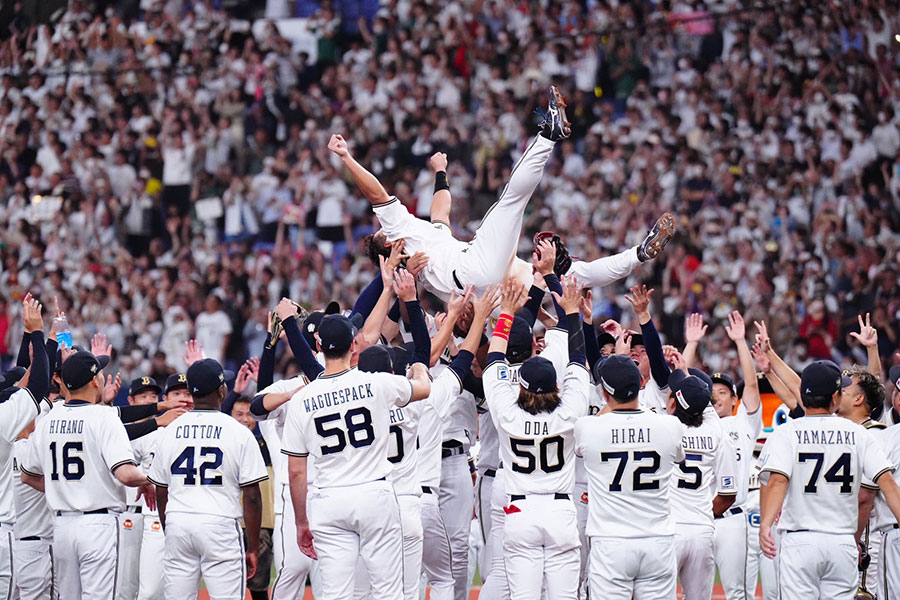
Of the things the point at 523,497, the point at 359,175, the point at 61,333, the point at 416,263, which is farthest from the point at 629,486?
the point at 61,333

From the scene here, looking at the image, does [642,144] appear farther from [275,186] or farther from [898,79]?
[275,186]

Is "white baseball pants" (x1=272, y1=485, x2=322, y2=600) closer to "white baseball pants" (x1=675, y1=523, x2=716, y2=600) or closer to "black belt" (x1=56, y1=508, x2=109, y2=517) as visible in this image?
"black belt" (x1=56, y1=508, x2=109, y2=517)

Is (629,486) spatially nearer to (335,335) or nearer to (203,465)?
(335,335)

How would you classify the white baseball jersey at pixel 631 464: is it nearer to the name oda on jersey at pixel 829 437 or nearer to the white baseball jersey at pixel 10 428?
the name oda on jersey at pixel 829 437

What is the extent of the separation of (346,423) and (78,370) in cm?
215

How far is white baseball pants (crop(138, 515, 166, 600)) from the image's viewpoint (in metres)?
9.58

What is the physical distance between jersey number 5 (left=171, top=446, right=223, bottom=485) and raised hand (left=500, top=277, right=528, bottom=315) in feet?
7.73

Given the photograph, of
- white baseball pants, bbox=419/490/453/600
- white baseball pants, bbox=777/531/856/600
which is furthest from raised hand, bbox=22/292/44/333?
white baseball pants, bbox=777/531/856/600

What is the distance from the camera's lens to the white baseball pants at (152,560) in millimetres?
9578

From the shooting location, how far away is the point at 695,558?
8.77m

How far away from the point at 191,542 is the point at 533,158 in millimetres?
4010

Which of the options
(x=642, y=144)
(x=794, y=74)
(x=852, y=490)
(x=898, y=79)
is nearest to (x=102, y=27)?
→ (x=642, y=144)

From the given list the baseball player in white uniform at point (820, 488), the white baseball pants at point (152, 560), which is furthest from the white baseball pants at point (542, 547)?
the white baseball pants at point (152, 560)

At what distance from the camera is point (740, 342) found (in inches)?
379
